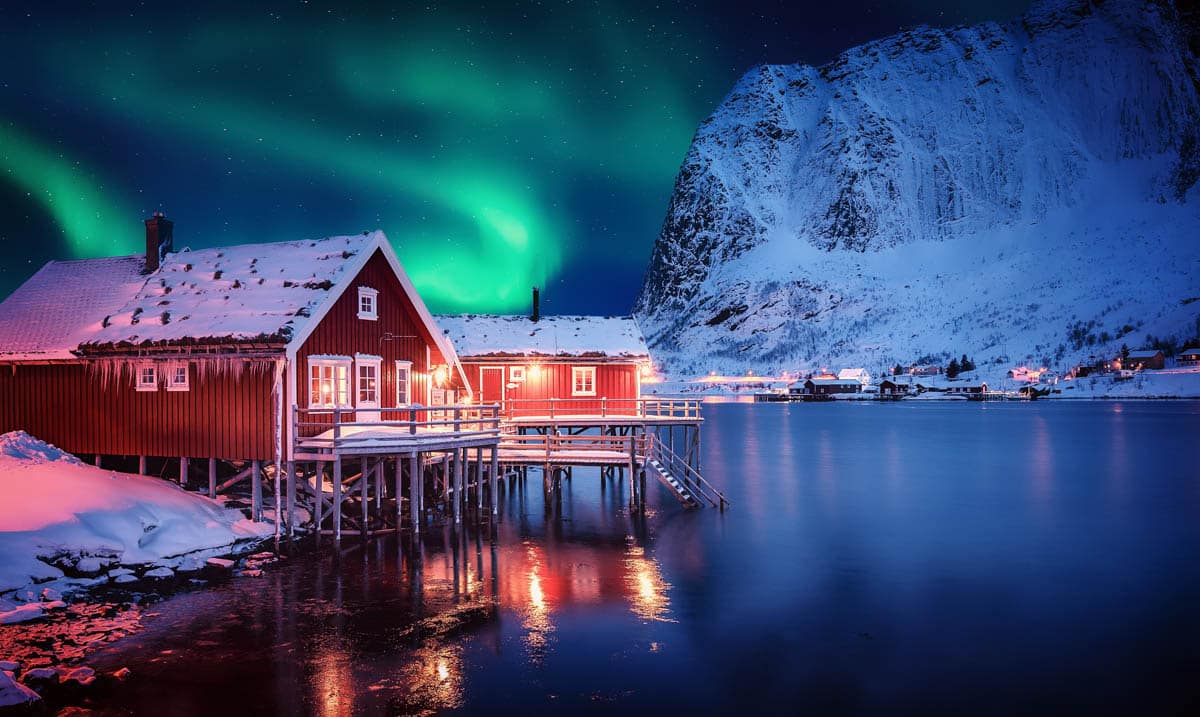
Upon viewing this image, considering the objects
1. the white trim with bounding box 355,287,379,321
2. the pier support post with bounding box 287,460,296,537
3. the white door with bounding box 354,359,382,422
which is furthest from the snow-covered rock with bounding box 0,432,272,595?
the white trim with bounding box 355,287,379,321

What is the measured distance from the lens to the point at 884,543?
29.0 m

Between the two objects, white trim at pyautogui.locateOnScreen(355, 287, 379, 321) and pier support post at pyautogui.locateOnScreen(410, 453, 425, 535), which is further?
white trim at pyautogui.locateOnScreen(355, 287, 379, 321)

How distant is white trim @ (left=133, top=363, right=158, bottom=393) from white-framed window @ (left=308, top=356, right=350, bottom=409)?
494 cm

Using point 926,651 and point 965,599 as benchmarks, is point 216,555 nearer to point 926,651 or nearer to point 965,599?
point 926,651

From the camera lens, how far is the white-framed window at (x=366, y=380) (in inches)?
1054

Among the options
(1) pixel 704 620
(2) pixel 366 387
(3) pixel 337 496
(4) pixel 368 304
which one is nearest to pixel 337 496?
Answer: (3) pixel 337 496

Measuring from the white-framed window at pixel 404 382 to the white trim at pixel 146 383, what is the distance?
23.9 feet

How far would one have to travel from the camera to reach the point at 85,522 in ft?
67.2

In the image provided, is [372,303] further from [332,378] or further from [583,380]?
[583,380]

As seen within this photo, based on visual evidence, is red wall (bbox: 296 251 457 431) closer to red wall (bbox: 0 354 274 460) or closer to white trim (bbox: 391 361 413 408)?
white trim (bbox: 391 361 413 408)

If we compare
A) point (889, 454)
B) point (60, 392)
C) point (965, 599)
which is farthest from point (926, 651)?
point (889, 454)

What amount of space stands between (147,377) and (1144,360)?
217 meters

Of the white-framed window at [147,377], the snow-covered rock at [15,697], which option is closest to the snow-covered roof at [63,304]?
the white-framed window at [147,377]

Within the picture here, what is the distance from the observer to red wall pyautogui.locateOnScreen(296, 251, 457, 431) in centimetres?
2519
